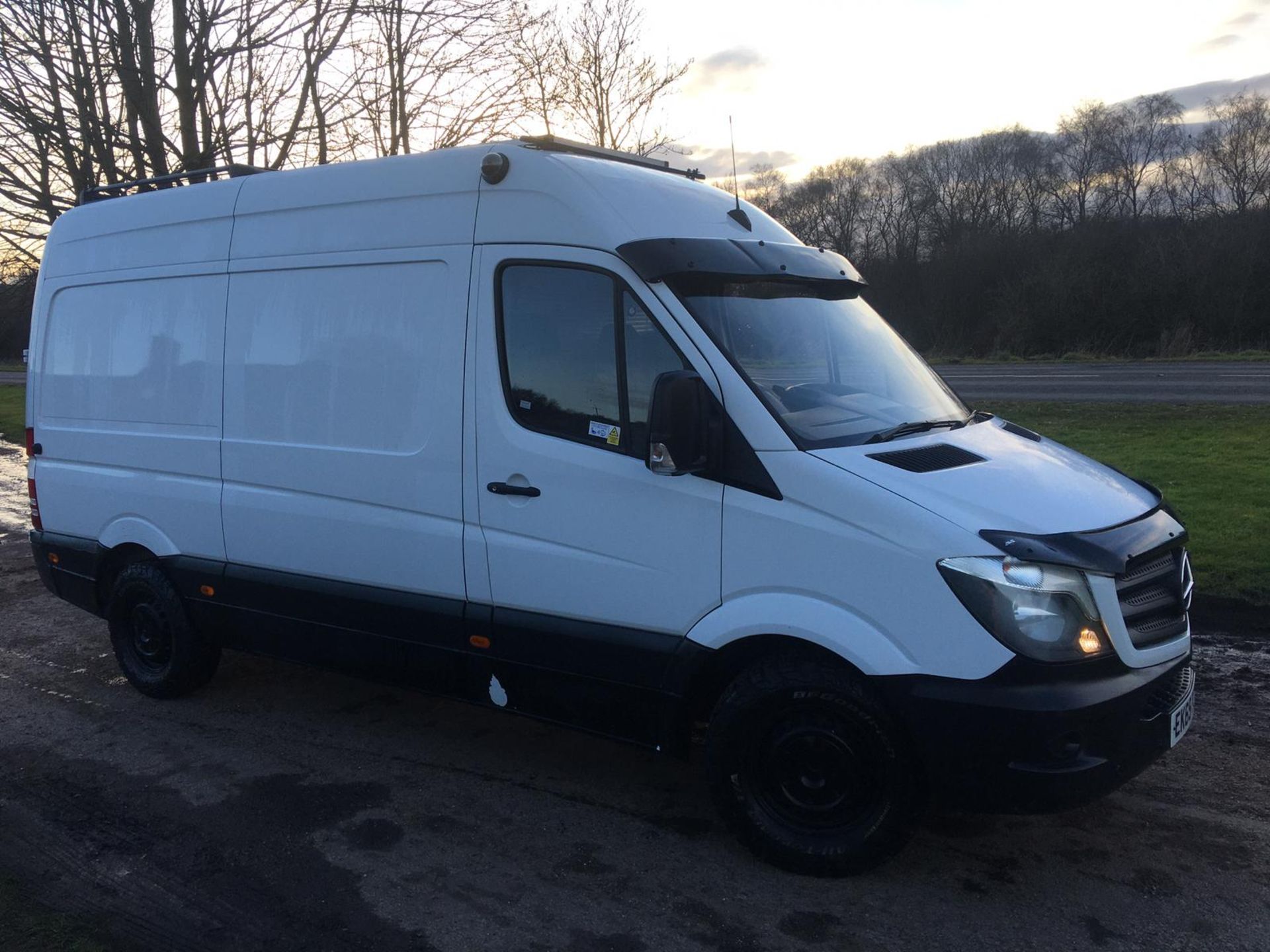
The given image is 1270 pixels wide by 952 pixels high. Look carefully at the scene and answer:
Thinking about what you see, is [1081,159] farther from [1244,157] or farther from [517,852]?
[517,852]

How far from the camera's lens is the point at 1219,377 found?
22031 millimetres

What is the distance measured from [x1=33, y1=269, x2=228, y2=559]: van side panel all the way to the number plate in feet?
14.6

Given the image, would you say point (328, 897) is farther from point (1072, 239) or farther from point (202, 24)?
point (1072, 239)

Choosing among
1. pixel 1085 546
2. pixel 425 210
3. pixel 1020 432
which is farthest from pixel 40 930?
pixel 1020 432

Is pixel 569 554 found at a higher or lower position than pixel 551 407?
lower

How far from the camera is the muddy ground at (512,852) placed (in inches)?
139

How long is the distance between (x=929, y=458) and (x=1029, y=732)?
1019 mm

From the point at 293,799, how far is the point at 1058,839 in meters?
3.20

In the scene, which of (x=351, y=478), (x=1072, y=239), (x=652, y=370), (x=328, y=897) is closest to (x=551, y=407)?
(x=652, y=370)

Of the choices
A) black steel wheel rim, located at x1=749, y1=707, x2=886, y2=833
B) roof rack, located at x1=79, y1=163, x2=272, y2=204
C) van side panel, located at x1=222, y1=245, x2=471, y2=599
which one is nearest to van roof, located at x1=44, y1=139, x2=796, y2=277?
van side panel, located at x1=222, y1=245, x2=471, y2=599

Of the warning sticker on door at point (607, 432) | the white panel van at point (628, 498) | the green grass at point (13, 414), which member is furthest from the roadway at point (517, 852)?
the green grass at point (13, 414)

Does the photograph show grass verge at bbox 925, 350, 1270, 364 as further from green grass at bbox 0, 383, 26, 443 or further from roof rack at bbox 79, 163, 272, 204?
roof rack at bbox 79, 163, 272, 204

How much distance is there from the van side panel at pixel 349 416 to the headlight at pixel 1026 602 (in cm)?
219

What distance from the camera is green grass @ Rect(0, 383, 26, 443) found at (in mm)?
20922
